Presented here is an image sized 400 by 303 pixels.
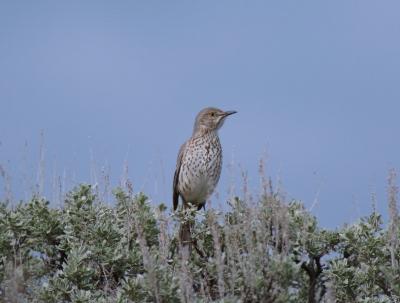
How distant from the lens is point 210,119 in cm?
926

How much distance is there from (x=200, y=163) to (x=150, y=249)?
2.52 metres

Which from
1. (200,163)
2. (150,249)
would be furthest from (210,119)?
(150,249)

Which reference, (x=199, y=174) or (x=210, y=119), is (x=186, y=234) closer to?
(x=199, y=174)

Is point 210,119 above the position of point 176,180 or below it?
above

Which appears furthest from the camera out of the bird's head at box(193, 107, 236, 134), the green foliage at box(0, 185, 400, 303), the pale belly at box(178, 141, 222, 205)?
the bird's head at box(193, 107, 236, 134)

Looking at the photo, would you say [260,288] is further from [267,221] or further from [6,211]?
[6,211]

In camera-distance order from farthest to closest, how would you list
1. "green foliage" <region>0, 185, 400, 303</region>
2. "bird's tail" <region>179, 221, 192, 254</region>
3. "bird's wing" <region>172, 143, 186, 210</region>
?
"bird's wing" <region>172, 143, 186, 210</region> → "bird's tail" <region>179, 221, 192, 254</region> → "green foliage" <region>0, 185, 400, 303</region>

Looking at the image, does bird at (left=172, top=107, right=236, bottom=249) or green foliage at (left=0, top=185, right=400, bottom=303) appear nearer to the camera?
green foliage at (left=0, top=185, right=400, bottom=303)

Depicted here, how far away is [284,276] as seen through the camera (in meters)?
5.04

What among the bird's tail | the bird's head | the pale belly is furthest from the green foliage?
the bird's head

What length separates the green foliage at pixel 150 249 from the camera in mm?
5777

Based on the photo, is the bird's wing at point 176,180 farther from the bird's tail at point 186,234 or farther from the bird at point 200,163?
the bird's tail at point 186,234

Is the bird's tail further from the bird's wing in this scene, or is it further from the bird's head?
the bird's head

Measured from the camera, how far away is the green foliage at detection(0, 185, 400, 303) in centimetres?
578
